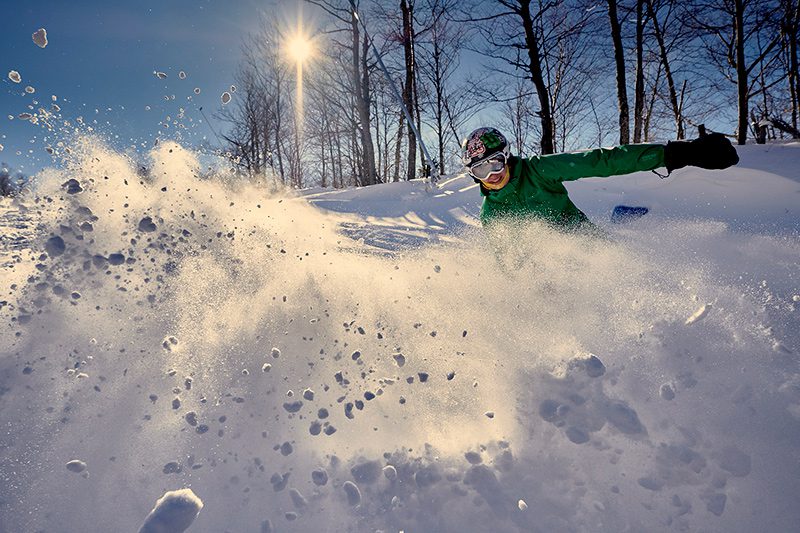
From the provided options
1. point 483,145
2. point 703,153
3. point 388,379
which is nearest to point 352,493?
point 388,379

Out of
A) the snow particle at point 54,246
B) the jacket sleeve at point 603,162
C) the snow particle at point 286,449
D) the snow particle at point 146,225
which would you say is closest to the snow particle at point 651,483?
the snow particle at point 286,449

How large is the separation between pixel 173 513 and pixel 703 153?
3.62 metres

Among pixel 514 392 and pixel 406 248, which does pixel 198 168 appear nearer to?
pixel 406 248

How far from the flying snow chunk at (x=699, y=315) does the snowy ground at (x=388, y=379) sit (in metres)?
0.01

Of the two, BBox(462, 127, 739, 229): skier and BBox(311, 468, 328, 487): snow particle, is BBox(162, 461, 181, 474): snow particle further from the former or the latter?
BBox(462, 127, 739, 229): skier

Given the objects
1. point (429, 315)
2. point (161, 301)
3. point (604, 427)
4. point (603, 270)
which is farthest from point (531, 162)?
point (161, 301)

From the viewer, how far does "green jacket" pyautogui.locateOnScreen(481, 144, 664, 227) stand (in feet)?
9.88

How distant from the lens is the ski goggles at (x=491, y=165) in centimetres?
330

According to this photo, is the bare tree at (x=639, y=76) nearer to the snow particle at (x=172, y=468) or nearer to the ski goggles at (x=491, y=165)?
the ski goggles at (x=491, y=165)

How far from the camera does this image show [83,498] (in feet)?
5.47

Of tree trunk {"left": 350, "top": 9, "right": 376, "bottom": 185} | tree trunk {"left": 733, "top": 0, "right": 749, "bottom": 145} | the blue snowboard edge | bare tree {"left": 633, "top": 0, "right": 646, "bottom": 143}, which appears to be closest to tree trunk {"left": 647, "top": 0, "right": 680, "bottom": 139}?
bare tree {"left": 633, "top": 0, "right": 646, "bottom": 143}

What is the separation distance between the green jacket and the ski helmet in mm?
Answer: 158

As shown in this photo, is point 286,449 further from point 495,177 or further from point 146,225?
point 495,177

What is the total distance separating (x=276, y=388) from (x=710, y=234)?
384 centimetres
